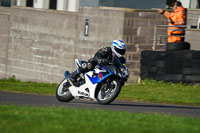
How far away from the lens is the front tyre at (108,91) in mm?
11896

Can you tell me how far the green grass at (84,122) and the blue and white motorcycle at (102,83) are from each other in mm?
2192

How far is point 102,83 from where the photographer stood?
1233 centimetres

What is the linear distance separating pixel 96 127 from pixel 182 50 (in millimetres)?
9973

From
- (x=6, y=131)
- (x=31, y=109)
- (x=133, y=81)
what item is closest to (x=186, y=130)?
(x=6, y=131)

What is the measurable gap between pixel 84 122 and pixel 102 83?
410 cm

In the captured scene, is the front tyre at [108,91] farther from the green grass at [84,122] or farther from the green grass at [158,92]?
the green grass at [158,92]

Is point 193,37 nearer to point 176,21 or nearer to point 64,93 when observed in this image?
point 176,21

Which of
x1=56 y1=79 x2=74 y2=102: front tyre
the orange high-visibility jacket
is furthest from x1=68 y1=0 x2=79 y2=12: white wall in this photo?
x1=56 y1=79 x2=74 y2=102: front tyre

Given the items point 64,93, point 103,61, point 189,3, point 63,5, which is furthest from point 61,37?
point 103,61

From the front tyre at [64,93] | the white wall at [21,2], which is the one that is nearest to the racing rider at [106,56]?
the front tyre at [64,93]

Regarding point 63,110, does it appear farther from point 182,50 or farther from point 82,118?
point 182,50

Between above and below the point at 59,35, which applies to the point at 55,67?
below

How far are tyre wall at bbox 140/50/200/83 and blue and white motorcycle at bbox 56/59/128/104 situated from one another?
531cm

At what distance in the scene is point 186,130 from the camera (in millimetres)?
7832
